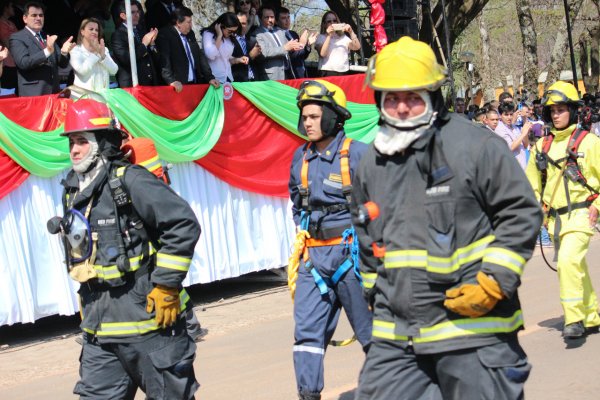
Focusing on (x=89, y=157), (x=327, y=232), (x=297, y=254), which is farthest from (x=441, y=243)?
(x=297, y=254)

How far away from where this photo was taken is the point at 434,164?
3.72 m

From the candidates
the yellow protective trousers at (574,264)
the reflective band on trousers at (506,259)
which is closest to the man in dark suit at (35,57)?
the yellow protective trousers at (574,264)

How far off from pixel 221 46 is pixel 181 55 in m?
0.71

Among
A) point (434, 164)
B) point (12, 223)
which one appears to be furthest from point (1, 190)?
point (434, 164)

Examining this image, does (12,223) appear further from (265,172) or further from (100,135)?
(100,135)

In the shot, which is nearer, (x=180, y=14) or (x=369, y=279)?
→ (x=369, y=279)

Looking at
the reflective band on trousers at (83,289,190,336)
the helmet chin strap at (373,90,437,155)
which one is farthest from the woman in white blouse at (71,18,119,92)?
the helmet chin strap at (373,90,437,155)

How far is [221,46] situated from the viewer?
11.0m

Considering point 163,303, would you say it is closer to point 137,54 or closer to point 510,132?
point 137,54

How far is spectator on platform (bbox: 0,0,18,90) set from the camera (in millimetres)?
9891

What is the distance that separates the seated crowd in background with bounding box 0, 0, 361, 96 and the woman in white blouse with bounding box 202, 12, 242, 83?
0.01 m

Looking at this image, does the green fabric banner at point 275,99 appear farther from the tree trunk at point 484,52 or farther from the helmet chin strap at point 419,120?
the tree trunk at point 484,52

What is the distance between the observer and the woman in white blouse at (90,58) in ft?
30.9

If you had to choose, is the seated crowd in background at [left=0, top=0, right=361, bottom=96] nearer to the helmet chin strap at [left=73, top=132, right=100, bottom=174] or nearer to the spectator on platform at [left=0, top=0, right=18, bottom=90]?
the spectator on platform at [left=0, top=0, right=18, bottom=90]
